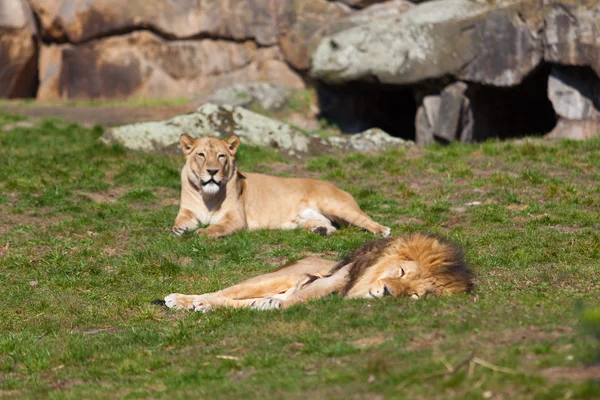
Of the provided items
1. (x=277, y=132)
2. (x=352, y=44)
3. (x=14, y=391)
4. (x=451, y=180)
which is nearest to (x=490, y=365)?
(x=14, y=391)

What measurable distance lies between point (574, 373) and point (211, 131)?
12.2 metres

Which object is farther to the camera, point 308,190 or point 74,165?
point 74,165

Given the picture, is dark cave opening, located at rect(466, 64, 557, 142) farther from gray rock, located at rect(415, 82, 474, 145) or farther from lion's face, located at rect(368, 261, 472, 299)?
lion's face, located at rect(368, 261, 472, 299)

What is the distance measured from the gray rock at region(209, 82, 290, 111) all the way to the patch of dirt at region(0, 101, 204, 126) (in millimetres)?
672

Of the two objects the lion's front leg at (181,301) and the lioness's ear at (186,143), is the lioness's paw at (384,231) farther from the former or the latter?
the lion's front leg at (181,301)

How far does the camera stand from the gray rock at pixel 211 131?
639 inches

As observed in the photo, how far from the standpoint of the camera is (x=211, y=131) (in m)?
16.7

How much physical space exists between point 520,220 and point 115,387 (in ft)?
21.9

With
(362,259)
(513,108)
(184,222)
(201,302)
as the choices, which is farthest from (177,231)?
(513,108)

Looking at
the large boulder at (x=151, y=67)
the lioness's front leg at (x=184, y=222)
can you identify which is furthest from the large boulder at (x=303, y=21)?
the lioness's front leg at (x=184, y=222)

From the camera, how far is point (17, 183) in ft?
42.9

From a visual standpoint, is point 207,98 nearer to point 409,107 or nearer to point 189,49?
point 189,49

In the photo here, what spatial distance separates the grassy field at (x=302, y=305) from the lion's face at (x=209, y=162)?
2.32 feet

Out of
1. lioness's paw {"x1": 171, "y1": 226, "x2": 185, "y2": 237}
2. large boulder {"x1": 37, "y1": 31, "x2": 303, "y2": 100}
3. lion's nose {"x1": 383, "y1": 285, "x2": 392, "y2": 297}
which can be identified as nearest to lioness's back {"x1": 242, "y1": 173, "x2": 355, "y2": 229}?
lioness's paw {"x1": 171, "y1": 226, "x2": 185, "y2": 237}
